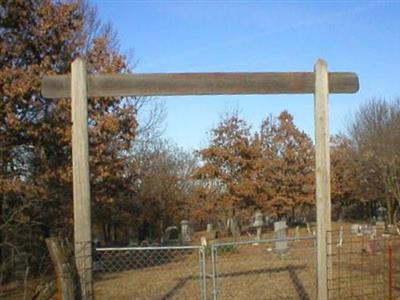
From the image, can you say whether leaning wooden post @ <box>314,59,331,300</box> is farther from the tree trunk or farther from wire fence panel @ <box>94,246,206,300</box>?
the tree trunk

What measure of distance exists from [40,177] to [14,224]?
669 cm

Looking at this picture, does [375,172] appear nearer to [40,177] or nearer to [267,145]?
[267,145]

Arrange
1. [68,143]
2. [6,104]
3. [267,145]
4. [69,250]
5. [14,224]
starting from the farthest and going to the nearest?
1. [267,145]
2. [68,143]
3. [6,104]
4. [14,224]
5. [69,250]

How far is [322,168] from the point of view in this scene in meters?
7.86

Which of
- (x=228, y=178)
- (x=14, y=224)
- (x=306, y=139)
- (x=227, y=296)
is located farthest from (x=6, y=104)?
(x=306, y=139)

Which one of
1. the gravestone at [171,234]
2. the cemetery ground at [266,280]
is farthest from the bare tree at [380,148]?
the cemetery ground at [266,280]

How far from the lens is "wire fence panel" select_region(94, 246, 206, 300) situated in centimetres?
1249

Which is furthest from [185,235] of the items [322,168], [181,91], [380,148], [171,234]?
[181,91]

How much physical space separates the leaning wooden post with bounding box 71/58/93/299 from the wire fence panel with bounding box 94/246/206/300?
137 centimetres

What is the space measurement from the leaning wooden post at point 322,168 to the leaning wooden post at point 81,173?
2.78 meters

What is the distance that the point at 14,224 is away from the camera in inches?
412

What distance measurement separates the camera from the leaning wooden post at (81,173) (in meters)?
7.27

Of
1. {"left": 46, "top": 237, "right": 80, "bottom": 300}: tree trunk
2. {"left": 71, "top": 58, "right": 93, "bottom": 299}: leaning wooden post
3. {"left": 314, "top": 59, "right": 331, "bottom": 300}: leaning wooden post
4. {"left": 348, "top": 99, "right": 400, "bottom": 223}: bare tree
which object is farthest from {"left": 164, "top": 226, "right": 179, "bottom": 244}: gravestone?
{"left": 46, "top": 237, "right": 80, "bottom": 300}: tree trunk

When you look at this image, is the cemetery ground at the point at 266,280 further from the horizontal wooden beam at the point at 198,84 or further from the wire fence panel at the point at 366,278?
the horizontal wooden beam at the point at 198,84
